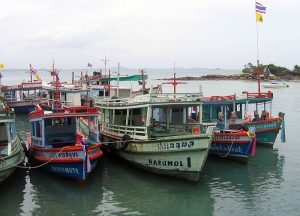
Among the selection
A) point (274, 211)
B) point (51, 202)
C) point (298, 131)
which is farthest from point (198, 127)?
point (298, 131)

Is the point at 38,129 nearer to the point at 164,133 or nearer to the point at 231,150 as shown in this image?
the point at 164,133

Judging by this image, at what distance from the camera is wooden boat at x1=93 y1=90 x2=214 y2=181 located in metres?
16.5

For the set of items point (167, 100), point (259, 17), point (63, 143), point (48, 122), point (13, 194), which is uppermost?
point (259, 17)

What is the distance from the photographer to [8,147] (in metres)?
16.7

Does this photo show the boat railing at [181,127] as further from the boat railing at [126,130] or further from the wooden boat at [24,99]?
the wooden boat at [24,99]

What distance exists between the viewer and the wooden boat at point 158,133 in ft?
54.1

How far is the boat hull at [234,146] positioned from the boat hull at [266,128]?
10.1 ft

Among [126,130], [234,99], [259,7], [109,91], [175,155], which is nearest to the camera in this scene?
[175,155]

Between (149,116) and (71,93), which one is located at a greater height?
(71,93)

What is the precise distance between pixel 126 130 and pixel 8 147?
5749 millimetres

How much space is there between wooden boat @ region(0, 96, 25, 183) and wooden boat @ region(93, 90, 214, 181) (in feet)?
14.5

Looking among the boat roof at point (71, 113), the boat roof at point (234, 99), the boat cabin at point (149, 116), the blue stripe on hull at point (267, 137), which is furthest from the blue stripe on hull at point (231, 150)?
the boat roof at point (71, 113)

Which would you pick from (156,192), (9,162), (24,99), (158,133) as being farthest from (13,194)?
(24,99)

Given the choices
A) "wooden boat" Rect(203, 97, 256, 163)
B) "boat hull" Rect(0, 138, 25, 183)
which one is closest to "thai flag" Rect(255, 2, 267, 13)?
"wooden boat" Rect(203, 97, 256, 163)
